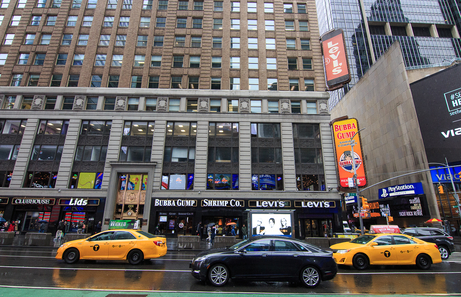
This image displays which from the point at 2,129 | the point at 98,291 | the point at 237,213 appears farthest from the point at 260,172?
the point at 2,129

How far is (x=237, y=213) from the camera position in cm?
2570

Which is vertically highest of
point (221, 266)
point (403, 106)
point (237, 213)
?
point (403, 106)

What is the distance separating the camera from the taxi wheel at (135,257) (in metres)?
11.1

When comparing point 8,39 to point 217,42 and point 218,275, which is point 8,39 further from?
point 218,275

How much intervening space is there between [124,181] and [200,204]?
31.3 ft

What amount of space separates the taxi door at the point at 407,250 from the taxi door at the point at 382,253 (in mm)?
220

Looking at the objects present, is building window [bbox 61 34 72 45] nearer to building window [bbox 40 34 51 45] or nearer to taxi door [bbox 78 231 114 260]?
building window [bbox 40 34 51 45]

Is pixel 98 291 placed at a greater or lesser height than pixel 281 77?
lesser

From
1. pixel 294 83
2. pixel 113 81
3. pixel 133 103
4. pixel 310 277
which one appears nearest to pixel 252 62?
pixel 294 83

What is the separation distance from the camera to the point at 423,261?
10602 millimetres

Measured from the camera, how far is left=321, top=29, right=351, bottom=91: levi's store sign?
90.6 feet

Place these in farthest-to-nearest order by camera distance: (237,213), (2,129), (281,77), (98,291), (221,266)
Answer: (281,77)
(2,129)
(237,213)
(221,266)
(98,291)

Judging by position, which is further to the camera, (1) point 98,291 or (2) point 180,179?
(2) point 180,179

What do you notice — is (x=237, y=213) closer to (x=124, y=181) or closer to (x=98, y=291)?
(x=124, y=181)
